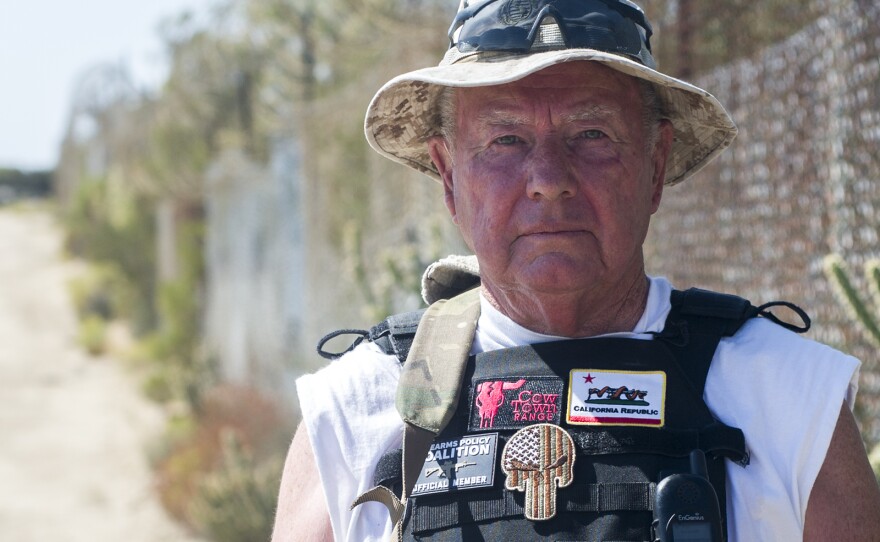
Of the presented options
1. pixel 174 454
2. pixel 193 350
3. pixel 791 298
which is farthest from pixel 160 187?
pixel 791 298

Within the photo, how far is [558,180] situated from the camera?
186 cm

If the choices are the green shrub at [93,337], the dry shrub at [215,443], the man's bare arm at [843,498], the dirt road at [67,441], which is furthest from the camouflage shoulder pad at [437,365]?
the green shrub at [93,337]

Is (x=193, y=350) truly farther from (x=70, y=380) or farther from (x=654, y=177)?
(x=654, y=177)

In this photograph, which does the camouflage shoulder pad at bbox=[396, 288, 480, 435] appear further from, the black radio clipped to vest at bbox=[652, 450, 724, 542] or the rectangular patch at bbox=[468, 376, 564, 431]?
the black radio clipped to vest at bbox=[652, 450, 724, 542]

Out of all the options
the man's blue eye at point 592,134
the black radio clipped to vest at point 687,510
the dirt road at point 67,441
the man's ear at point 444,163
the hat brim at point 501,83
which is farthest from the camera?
the dirt road at point 67,441

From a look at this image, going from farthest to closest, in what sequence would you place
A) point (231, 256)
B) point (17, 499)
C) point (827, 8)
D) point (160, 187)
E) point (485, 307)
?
point (160, 187) < point (231, 256) < point (17, 499) < point (827, 8) < point (485, 307)

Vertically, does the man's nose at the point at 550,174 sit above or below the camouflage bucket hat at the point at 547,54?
below

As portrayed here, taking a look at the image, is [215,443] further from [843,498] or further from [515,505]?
[843,498]

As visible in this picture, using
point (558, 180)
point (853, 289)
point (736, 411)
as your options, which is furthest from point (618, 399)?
point (853, 289)

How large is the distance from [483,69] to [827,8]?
1.99m

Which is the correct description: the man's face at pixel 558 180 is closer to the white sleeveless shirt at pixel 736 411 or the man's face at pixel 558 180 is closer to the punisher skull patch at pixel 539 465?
the white sleeveless shirt at pixel 736 411

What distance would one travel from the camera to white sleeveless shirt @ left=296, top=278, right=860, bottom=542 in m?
1.68

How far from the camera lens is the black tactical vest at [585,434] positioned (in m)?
1.71

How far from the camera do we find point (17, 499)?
32.4ft
